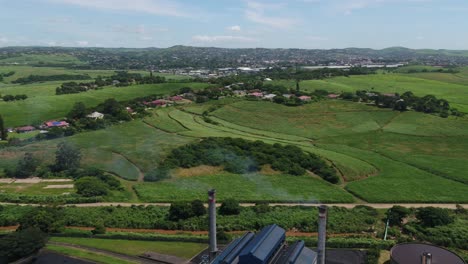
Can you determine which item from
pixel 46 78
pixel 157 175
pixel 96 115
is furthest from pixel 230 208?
pixel 46 78

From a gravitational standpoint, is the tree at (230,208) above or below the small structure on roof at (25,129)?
above

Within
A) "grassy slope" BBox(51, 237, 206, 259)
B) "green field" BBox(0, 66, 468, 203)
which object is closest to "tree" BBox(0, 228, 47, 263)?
"grassy slope" BBox(51, 237, 206, 259)

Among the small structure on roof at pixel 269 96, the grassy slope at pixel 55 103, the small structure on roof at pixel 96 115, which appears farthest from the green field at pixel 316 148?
the grassy slope at pixel 55 103

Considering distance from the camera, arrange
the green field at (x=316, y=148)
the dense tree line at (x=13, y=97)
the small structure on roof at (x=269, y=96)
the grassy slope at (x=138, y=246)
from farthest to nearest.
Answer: the small structure on roof at (x=269, y=96), the dense tree line at (x=13, y=97), the green field at (x=316, y=148), the grassy slope at (x=138, y=246)

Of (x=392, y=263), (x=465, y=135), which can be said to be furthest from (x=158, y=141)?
(x=465, y=135)

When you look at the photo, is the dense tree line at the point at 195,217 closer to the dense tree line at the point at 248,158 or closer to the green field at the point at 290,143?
the green field at the point at 290,143

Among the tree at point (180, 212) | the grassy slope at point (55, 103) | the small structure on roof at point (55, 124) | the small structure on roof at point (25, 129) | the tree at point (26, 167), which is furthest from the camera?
the grassy slope at point (55, 103)

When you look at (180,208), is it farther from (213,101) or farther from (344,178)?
(213,101)
